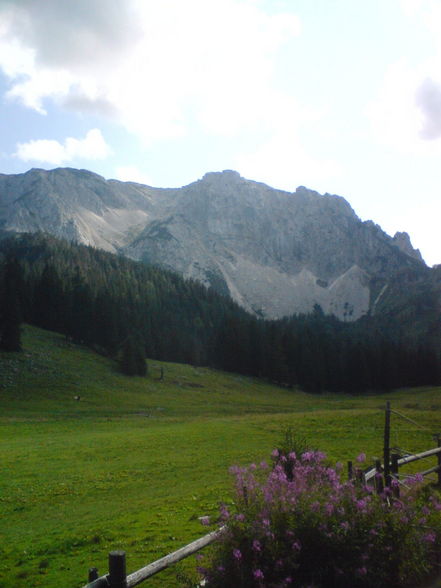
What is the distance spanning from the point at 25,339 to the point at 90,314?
20132 millimetres

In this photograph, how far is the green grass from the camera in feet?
48.7

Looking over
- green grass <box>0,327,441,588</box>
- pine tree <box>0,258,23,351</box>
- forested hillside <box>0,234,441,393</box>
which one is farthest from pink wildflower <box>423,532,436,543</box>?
forested hillside <box>0,234,441,393</box>

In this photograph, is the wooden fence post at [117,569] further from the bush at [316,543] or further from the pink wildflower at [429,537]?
the pink wildflower at [429,537]

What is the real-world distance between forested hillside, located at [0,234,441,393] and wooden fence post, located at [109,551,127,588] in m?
81.6

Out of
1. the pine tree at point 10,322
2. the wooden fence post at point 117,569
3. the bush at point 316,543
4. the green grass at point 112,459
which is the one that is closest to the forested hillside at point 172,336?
the pine tree at point 10,322

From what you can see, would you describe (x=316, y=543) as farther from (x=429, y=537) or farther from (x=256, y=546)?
(x=429, y=537)

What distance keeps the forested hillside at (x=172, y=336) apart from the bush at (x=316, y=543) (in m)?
82.0

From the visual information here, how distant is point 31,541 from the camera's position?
16.4 m

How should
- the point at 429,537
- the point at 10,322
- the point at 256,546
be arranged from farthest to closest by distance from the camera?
the point at 10,322 < the point at 429,537 < the point at 256,546

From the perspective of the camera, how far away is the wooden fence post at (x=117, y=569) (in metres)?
7.57

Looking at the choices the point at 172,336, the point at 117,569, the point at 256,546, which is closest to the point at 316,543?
the point at 256,546

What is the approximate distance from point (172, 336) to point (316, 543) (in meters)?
129

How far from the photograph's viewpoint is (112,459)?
31.8 m

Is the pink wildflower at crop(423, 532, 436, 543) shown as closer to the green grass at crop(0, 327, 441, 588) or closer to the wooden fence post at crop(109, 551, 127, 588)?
the wooden fence post at crop(109, 551, 127, 588)
